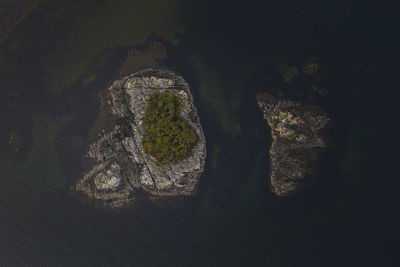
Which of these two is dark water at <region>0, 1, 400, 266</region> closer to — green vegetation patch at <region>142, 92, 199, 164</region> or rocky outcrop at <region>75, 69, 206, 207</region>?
rocky outcrop at <region>75, 69, 206, 207</region>

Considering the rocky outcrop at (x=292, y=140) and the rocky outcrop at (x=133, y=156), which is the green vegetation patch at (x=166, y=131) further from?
the rocky outcrop at (x=292, y=140)

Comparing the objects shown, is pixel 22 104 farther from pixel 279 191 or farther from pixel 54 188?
pixel 279 191

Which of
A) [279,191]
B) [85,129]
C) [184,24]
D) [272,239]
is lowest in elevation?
[272,239]

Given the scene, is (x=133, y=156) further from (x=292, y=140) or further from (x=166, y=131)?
(x=292, y=140)

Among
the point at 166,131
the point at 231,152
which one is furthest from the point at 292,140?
the point at 166,131

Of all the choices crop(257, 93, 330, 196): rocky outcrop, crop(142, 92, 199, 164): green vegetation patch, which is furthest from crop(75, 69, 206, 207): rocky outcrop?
crop(257, 93, 330, 196): rocky outcrop

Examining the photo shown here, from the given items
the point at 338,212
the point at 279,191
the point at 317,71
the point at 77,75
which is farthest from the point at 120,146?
the point at 338,212
